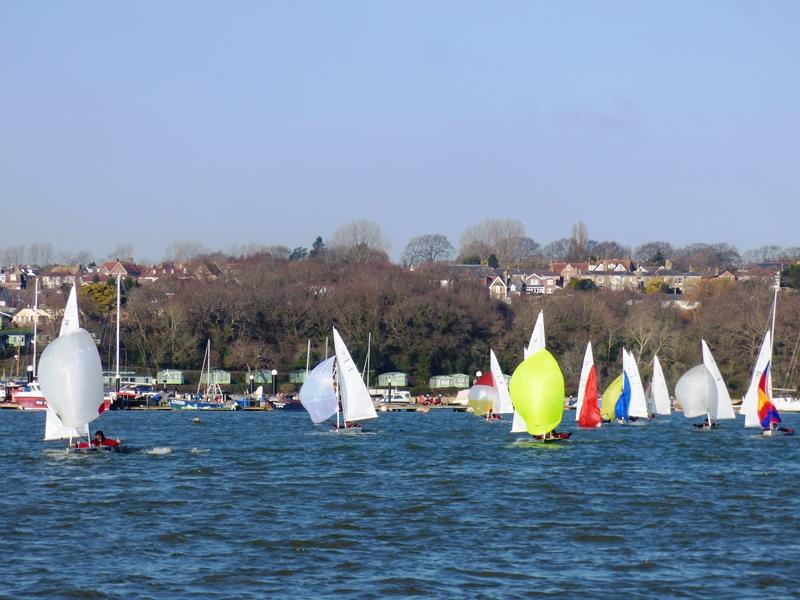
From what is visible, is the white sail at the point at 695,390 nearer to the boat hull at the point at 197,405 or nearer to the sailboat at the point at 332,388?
→ the sailboat at the point at 332,388

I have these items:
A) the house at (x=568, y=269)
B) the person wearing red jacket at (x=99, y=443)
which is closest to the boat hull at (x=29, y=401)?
the person wearing red jacket at (x=99, y=443)

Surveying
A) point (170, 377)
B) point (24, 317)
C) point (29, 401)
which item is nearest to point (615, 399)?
point (29, 401)

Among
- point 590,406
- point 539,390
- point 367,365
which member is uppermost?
point 367,365

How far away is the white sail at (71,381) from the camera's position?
40.0 m

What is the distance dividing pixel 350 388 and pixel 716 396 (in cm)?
1835

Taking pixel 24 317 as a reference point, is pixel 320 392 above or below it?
below

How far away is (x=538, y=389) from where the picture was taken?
148ft

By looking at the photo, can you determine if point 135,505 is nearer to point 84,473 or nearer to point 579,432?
point 84,473

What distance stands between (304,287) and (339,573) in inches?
3465

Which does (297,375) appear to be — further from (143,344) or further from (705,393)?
(705,393)

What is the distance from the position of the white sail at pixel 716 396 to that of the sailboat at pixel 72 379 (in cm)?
2937

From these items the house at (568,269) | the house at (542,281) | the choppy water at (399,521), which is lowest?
the choppy water at (399,521)

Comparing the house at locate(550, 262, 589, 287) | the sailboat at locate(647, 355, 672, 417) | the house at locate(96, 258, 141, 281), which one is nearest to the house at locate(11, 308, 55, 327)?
the house at locate(96, 258, 141, 281)

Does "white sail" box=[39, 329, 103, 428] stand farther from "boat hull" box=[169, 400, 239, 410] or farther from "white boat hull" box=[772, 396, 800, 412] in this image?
"white boat hull" box=[772, 396, 800, 412]
